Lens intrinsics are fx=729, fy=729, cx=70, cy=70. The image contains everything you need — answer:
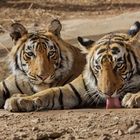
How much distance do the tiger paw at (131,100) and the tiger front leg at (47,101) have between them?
0.63 m

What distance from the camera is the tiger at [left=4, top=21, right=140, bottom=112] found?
6613mm

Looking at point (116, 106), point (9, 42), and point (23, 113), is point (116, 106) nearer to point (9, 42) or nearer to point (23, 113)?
point (23, 113)

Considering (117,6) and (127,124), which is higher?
(117,6)

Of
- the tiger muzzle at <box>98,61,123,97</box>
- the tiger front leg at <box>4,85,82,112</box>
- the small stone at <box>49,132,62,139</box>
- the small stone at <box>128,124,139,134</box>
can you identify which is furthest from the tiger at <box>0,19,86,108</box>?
the small stone at <box>128,124,139,134</box>

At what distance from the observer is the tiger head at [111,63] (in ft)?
21.4

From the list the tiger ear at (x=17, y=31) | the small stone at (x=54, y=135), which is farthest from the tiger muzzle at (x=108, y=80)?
the tiger ear at (x=17, y=31)

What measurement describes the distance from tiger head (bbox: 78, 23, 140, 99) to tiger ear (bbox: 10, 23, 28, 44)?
2.33ft

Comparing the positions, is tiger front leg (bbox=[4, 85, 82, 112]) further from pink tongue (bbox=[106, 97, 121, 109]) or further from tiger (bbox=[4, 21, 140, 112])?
pink tongue (bbox=[106, 97, 121, 109])

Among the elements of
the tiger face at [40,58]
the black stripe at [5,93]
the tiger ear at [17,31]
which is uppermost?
the tiger ear at [17,31]

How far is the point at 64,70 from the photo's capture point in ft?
24.7

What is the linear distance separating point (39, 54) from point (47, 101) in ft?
1.66

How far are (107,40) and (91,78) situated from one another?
0.40 m

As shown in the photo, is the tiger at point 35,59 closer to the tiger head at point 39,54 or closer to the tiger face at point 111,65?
the tiger head at point 39,54

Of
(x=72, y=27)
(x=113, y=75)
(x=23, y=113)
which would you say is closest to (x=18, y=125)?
(x=23, y=113)
